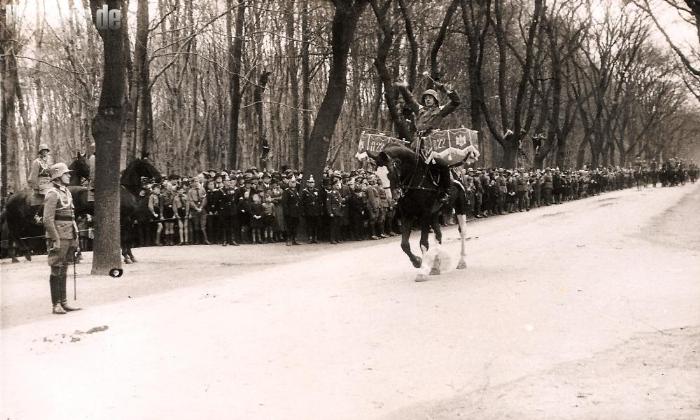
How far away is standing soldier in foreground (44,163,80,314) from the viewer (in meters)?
10.6

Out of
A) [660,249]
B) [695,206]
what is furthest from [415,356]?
[695,206]

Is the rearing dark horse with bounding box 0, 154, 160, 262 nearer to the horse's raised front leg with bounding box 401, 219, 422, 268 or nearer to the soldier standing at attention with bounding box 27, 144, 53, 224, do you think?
the soldier standing at attention with bounding box 27, 144, 53, 224

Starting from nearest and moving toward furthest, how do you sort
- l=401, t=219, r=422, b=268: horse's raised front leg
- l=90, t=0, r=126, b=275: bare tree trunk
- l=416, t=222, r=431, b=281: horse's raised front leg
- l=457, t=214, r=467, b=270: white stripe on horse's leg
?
l=416, t=222, r=431, b=281: horse's raised front leg
l=401, t=219, r=422, b=268: horse's raised front leg
l=457, t=214, r=467, b=270: white stripe on horse's leg
l=90, t=0, r=126, b=275: bare tree trunk

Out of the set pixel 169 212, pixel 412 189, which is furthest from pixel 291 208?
pixel 412 189

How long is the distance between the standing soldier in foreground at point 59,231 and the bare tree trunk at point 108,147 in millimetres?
4325

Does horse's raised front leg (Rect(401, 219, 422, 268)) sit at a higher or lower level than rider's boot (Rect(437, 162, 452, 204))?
lower

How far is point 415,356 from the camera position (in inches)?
291

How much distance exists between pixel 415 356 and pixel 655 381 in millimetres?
2059

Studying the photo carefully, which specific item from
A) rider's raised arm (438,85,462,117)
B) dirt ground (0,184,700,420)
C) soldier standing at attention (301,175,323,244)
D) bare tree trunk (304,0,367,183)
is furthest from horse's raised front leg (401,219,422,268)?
bare tree trunk (304,0,367,183)

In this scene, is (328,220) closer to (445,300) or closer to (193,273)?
(193,273)

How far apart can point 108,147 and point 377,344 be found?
9289 millimetres

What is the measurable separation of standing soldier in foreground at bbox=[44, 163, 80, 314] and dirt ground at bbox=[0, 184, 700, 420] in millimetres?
412

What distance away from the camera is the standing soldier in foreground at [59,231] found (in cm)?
1060

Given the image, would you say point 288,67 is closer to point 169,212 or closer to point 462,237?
point 169,212
